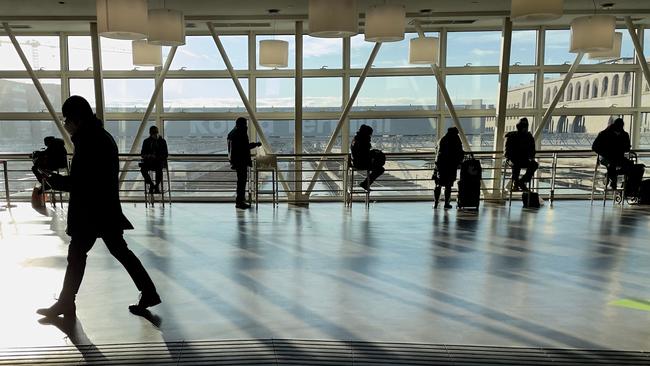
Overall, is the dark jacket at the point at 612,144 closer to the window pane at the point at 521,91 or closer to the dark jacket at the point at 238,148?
the window pane at the point at 521,91

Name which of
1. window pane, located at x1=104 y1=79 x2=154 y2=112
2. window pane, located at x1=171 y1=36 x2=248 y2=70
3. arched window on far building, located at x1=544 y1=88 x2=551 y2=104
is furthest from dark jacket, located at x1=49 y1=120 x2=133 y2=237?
arched window on far building, located at x1=544 y1=88 x2=551 y2=104

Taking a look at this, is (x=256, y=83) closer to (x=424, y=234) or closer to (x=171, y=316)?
(x=424, y=234)

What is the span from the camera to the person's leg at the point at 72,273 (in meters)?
2.51

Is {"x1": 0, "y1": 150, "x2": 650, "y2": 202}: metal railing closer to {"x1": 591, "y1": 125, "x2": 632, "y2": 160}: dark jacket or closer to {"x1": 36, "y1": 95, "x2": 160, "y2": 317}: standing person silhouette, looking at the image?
{"x1": 591, "y1": 125, "x2": 632, "y2": 160}: dark jacket

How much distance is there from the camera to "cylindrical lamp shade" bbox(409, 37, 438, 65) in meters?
7.07

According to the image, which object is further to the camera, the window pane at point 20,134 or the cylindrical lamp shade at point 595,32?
the window pane at point 20,134

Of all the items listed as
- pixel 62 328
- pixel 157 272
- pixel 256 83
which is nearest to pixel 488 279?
pixel 157 272

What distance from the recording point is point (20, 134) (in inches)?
349

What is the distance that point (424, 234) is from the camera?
4844 millimetres

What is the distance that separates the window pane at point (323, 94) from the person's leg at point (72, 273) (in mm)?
6388

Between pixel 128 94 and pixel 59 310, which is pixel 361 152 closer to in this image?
pixel 59 310

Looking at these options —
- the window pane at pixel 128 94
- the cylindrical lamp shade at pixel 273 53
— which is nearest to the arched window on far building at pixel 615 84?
the cylindrical lamp shade at pixel 273 53

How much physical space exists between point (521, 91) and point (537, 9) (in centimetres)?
479

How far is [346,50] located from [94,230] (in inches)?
264
